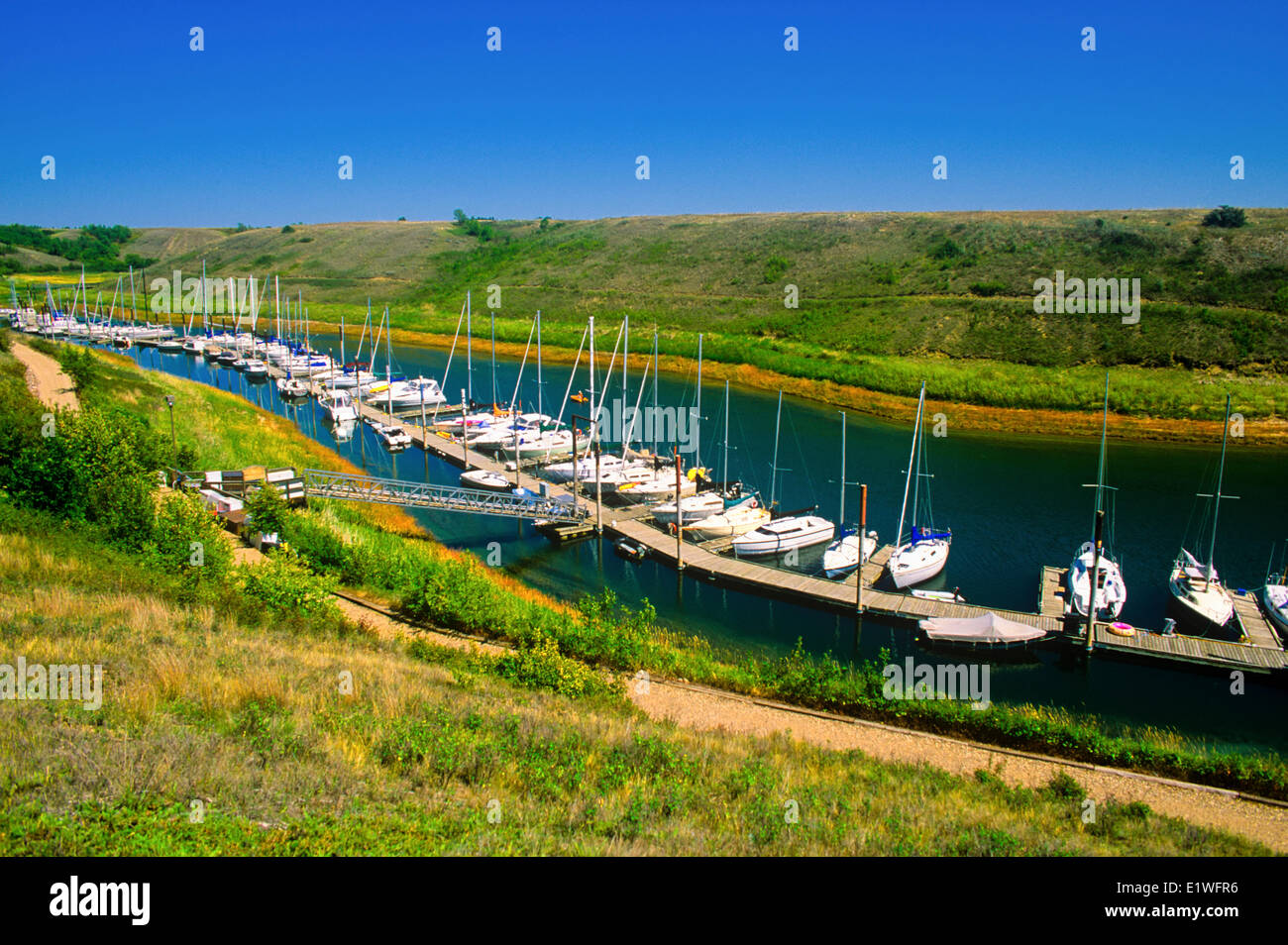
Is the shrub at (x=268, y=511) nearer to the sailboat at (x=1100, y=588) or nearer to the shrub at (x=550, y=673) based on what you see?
the shrub at (x=550, y=673)

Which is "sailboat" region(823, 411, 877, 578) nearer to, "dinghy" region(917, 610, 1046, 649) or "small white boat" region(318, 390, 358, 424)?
"dinghy" region(917, 610, 1046, 649)

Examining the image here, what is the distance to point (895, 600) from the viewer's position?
2986cm

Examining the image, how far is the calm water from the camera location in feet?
82.1

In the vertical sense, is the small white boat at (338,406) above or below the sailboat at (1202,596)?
above

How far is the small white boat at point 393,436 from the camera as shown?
176 ft

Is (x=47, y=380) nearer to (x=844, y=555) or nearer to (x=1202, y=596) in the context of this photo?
(x=844, y=555)

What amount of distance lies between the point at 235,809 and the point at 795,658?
717 inches

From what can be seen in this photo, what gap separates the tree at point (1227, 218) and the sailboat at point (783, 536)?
87439mm

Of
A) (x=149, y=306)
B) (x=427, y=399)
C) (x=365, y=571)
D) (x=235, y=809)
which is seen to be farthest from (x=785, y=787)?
(x=149, y=306)

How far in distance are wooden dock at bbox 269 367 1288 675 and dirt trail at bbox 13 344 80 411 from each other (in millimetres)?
27552
